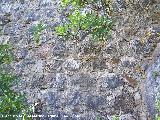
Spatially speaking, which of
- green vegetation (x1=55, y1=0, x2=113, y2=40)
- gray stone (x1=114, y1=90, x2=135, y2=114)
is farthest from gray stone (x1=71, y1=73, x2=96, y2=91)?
green vegetation (x1=55, y1=0, x2=113, y2=40)

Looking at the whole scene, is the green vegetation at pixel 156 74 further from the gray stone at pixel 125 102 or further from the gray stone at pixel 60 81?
the gray stone at pixel 60 81

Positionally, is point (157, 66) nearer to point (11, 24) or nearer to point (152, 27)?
point (152, 27)

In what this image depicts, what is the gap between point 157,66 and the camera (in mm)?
4707

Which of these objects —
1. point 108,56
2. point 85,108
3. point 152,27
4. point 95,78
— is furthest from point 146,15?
point 85,108

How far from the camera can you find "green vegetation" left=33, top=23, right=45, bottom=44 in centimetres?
550

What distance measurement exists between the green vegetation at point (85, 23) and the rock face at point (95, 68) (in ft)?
0.27

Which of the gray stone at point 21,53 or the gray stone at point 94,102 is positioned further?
the gray stone at point 21,53

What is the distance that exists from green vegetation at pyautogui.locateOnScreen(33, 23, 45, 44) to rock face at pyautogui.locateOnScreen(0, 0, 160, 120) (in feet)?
0.15

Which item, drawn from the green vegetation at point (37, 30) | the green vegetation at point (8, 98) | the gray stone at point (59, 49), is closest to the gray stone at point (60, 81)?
the gray stone at point (59, 49)

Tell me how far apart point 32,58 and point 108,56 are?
1068 mm

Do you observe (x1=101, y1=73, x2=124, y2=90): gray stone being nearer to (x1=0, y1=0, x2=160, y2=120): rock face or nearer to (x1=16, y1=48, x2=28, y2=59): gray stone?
(x1=0, y1=0, x2=160, y2=120): rock face

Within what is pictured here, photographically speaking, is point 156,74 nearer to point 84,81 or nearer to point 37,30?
point 84,81

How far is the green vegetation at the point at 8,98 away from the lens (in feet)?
15.7

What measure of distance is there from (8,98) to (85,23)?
142 centimetres
